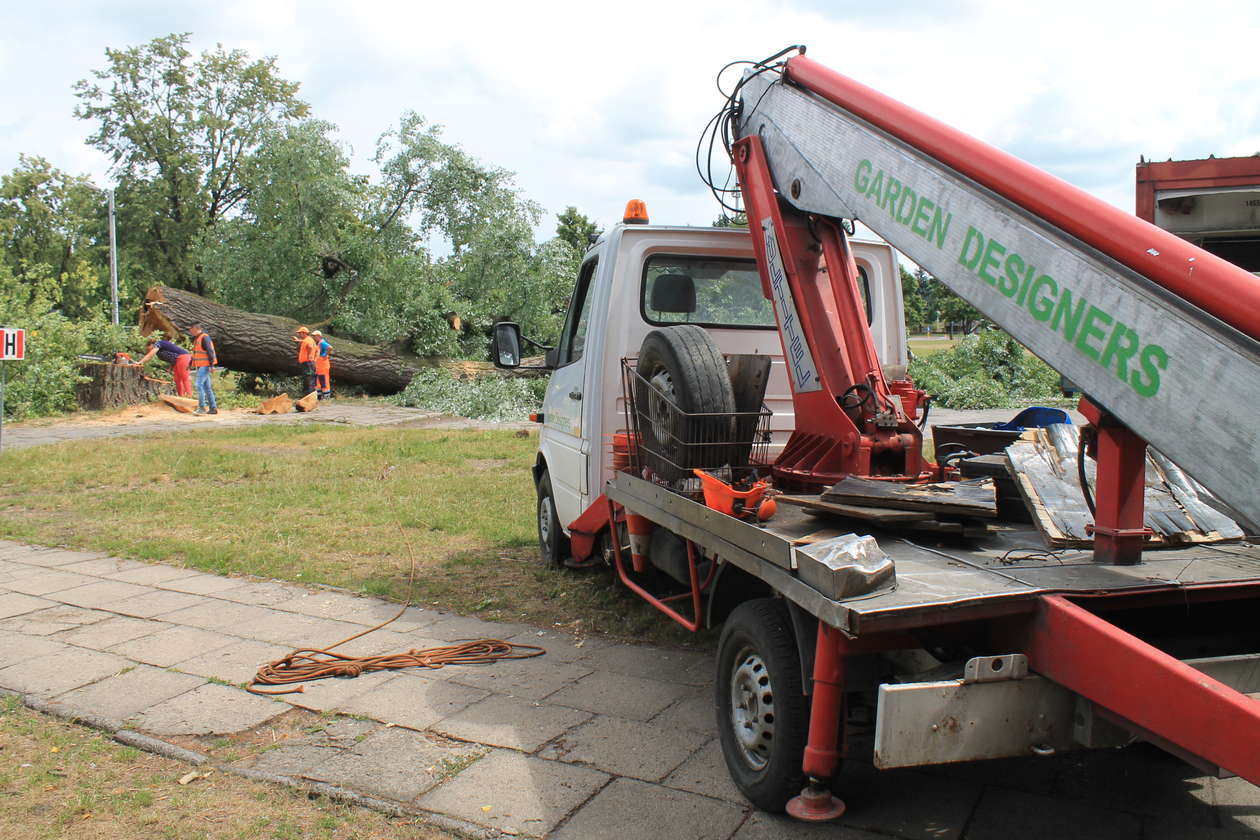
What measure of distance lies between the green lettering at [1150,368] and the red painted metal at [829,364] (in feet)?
5.28

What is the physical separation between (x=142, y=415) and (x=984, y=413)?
15.7 metres

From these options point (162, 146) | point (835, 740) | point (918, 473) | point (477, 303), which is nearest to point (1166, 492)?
point (918, 473)

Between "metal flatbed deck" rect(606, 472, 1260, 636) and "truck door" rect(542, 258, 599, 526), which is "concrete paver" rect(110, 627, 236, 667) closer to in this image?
"truck door" rect(542, 258, 599, 526)

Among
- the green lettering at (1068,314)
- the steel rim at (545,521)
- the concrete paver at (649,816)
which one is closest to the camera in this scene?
the green lettering at (1068,314)

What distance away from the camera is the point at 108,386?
59.2 feet

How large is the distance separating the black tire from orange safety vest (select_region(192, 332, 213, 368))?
1303 cm

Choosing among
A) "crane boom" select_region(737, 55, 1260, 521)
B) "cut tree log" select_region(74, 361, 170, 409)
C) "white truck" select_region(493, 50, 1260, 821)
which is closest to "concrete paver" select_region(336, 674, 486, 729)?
"white truck" select_region(493, 50, 1260, 821)

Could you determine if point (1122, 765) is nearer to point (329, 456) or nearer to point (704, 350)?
point (704, 350)

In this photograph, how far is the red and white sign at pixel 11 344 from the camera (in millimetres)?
12109

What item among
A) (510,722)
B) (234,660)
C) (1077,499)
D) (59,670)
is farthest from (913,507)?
(59,670)

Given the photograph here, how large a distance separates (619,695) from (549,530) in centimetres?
258

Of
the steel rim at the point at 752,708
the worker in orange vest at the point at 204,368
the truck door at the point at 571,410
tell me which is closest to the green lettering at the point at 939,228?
the steel rim at the point at 752,708

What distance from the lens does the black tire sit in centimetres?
693

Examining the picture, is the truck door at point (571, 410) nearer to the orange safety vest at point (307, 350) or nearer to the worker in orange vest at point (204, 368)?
the worker in orange vest at point (204, 368)
